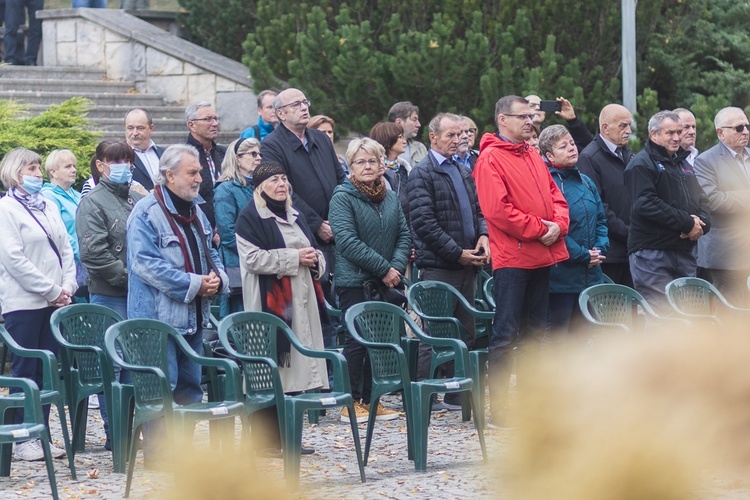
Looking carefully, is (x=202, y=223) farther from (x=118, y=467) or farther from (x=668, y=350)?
(x=668, y=350)

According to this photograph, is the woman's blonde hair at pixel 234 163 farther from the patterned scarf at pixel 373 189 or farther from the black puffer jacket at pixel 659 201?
the black puffer jacket at pixel 659 201

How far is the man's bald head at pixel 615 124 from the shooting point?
9.46 metres

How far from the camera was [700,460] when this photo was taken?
38.1 inches

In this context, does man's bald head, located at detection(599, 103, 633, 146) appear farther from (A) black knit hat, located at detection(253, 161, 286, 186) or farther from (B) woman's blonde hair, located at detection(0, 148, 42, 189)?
(B) woman's blonde hair, located at detection(0, 148, 42, 189)

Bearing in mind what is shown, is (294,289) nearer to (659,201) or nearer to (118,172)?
(118,172)

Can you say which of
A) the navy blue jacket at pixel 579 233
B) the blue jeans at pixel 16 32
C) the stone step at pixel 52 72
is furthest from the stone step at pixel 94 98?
the navy blue jacket at pixel 579 233

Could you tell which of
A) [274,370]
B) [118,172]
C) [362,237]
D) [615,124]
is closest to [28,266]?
[118,172]

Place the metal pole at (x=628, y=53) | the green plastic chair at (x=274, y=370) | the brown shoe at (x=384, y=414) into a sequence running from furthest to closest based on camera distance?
→ the metal pole at (x=628, y=53) → the brown shoe at (x=384, y=414) → the green plastic chair at (x=274, y=370)

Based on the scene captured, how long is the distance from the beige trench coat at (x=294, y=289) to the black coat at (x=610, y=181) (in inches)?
123

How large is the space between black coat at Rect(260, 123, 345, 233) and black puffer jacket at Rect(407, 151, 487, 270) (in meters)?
0.79

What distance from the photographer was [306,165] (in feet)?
29.2

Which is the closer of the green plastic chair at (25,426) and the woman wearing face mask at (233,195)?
the green plastic chair at (25,426)

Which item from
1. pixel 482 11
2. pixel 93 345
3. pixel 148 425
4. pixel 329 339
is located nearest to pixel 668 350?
pixel 148 425

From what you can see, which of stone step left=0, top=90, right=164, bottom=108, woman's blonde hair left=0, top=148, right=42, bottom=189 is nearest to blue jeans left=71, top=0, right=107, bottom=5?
stone step left=0, top=90, right=164, bottom=108
